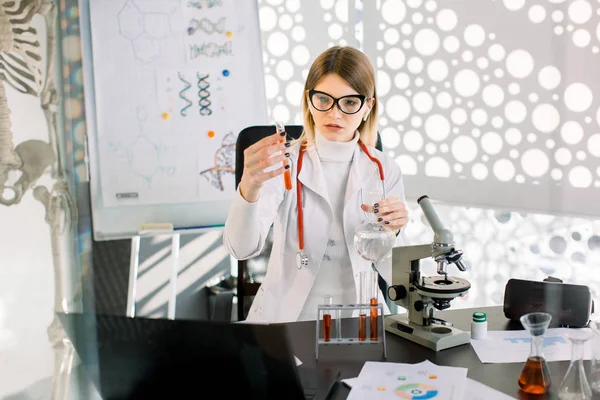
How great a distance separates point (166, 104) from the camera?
8.23 ft

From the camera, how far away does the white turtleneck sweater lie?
5.69 ft

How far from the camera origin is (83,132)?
2.55m

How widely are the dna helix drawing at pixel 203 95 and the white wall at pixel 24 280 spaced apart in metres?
0.61

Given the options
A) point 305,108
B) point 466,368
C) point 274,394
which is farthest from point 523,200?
point 274,394

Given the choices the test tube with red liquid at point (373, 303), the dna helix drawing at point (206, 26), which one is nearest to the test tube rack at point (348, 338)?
the test tube with red liquid at point (373, 303)

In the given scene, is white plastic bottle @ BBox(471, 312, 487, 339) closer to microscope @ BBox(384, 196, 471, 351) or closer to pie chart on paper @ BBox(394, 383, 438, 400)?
microscope @ BBox(384, 196, 471, 351)

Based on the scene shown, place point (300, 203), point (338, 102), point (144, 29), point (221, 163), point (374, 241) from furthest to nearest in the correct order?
point (221, 163) → point (144, 29) → point (300, 203) → point (338, 102) → point (374, 241)

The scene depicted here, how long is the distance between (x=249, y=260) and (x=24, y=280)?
3.39ft

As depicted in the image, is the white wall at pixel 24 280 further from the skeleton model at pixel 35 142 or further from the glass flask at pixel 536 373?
the glass flask at pixel 536 373

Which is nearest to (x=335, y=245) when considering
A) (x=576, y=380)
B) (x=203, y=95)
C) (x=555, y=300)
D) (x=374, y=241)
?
(x=374, y=241)

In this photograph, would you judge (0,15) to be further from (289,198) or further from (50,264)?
(289,198)

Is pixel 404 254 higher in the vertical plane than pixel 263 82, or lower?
lower

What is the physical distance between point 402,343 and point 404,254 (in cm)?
20

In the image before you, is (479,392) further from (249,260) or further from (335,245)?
(249,260)
